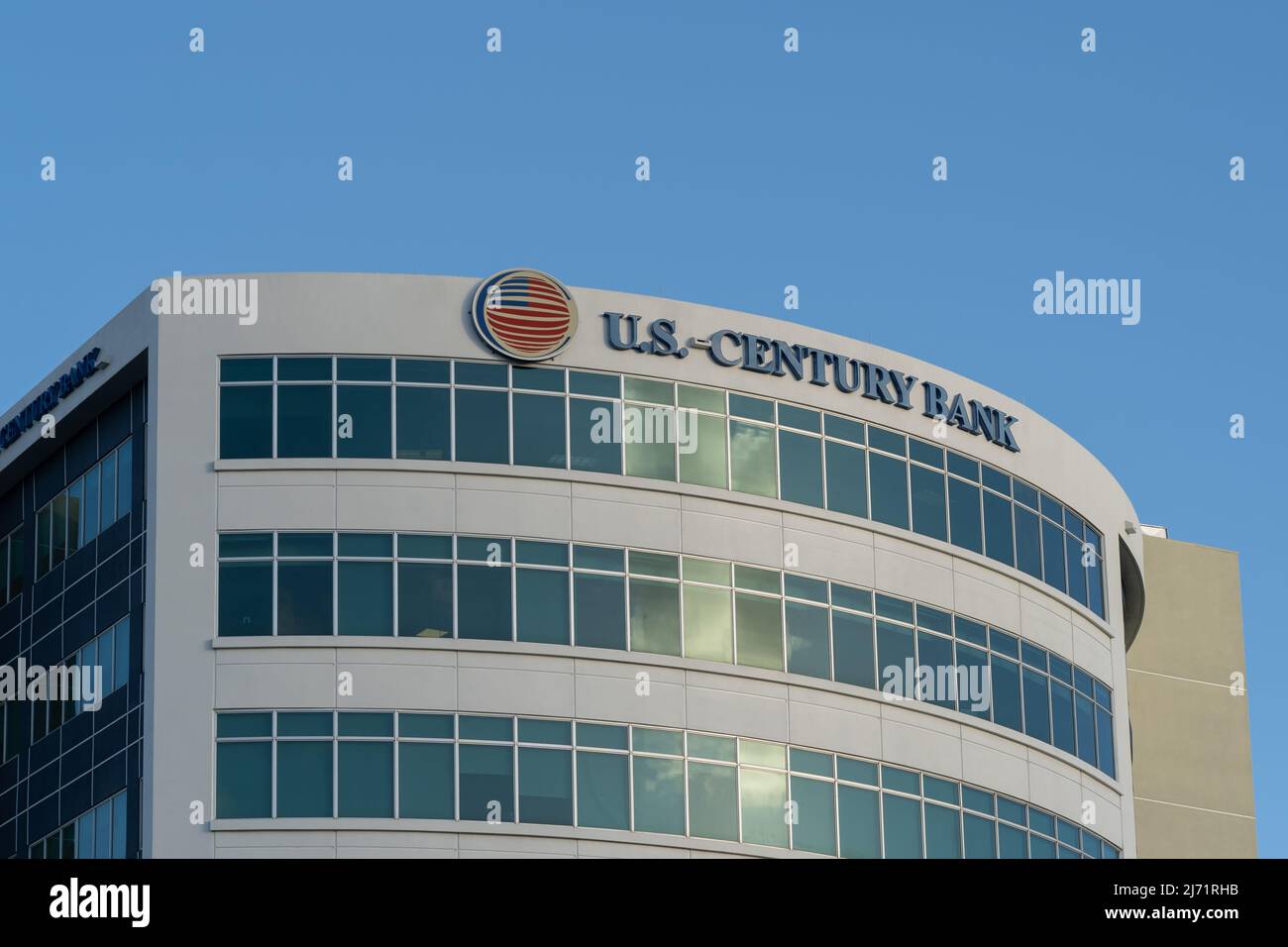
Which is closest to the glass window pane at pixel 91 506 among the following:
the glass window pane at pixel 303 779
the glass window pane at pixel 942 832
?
the glass window pane at pixel 303 779

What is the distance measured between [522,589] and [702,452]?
15.9 ft

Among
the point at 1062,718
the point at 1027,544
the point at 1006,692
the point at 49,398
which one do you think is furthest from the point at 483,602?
the point at 1062,718

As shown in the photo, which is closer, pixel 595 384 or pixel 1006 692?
pixel 595 384

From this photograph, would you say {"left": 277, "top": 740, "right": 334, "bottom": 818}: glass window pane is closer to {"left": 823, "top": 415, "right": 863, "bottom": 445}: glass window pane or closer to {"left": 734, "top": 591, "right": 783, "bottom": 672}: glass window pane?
{"left": 734, "top": 591, "right": 783, "bottom": 672}: glass window pane

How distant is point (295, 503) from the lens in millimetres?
46438

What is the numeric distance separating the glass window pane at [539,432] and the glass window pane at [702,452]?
256cm

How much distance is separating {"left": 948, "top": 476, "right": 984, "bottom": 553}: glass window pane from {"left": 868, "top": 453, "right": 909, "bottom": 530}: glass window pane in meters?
1.34

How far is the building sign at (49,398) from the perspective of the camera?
49531 mm

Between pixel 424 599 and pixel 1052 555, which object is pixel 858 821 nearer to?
pixel 1052 555

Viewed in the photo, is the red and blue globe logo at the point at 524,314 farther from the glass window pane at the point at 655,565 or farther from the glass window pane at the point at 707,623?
the glass window pane at the point at 707,623

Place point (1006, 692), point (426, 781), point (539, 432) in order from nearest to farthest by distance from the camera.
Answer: point (426, 781), point (539, 432), point (1006, 692)

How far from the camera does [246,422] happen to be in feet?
154

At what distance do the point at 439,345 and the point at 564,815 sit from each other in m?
9.49

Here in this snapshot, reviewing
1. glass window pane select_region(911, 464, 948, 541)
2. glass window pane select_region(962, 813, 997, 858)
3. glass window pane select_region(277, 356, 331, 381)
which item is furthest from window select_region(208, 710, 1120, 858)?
glass window pane select_region(277, 356, 331, 381)
